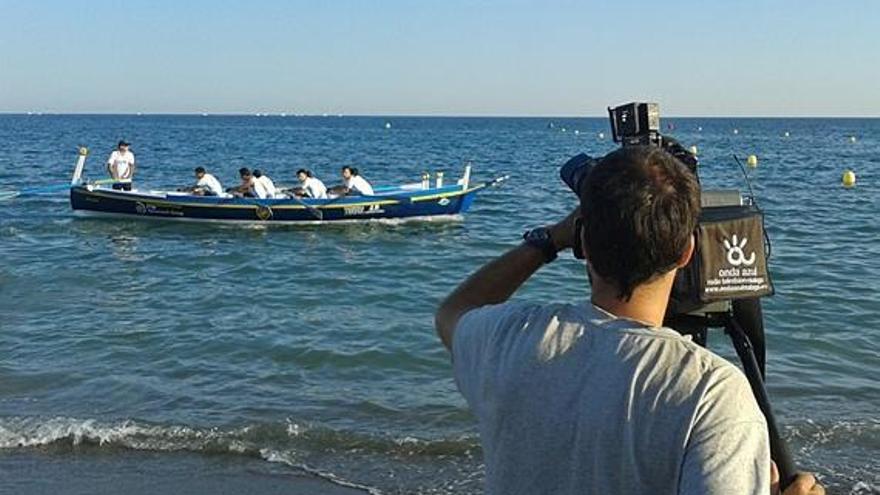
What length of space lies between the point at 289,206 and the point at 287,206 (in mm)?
42

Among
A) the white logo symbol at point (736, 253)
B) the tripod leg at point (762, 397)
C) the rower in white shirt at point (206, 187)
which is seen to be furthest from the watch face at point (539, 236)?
the rower in white shirt at point (206, 187)

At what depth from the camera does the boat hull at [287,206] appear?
19.3 m

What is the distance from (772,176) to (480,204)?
1524 cm

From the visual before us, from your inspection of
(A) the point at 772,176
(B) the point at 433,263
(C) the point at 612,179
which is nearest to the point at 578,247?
(C) the point at 612,179

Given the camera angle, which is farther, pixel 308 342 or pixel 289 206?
pixel 289 206

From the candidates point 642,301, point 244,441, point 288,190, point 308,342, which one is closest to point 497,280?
point 642,301

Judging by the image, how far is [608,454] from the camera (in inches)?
60.0

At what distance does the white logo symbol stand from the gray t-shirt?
1.88 feet

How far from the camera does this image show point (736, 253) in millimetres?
2109

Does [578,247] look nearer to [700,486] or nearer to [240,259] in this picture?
[700,486]

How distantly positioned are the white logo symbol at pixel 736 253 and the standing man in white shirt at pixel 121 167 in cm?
2069

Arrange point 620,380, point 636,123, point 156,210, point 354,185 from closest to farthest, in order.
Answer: point 620,380
point 636,123
point 354,185
point 156,210

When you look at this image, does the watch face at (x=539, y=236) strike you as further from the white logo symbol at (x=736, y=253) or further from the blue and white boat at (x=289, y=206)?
the blue and white boat at (x=289, y=206)

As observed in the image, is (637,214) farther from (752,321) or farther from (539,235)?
(752,321)
